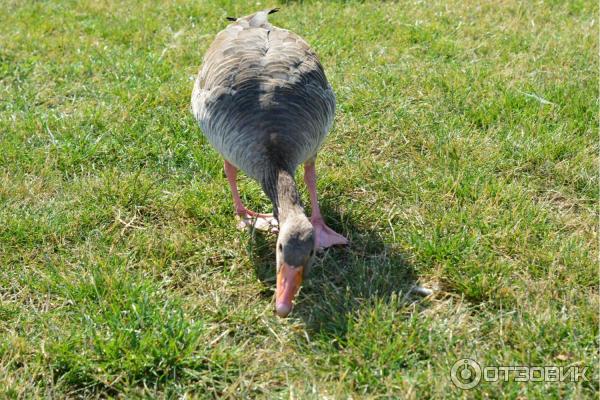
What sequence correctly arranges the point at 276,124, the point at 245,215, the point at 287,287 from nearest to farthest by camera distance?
1. the point at 287,287
2. the point at 276,124
3. the point at 245,215

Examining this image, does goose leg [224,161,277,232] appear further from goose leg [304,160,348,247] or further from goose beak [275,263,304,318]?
goose beak [275,263,304,318]

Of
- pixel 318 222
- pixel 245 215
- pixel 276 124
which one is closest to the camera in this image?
pixel 276 124

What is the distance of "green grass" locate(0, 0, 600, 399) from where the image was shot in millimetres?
3682

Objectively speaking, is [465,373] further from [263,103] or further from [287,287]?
[263,103]

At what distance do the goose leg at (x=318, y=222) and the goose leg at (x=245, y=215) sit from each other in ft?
1.06

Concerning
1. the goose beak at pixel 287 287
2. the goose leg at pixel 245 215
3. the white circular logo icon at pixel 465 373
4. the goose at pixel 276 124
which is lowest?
the goose leg at pixel 245 215

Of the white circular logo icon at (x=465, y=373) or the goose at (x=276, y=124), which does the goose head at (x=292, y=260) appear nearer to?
the goose at (x=276, y=124)

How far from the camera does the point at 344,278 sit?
173 inches

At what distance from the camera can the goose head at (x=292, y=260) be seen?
12.1ft

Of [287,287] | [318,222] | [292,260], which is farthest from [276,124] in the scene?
[287,287]

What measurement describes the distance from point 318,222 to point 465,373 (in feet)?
5.66

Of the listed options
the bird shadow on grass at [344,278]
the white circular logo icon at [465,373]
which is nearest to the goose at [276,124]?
the bird shadow on grass at [344,278]

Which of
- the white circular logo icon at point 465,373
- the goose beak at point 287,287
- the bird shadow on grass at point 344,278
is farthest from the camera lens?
the bird shadow on grass at point 344,278

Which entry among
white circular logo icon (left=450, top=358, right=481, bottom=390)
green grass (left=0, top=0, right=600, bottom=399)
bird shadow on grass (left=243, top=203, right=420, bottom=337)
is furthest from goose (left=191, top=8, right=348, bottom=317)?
white circular logo icon (left=450, top=358, right=481, bottom=390)
